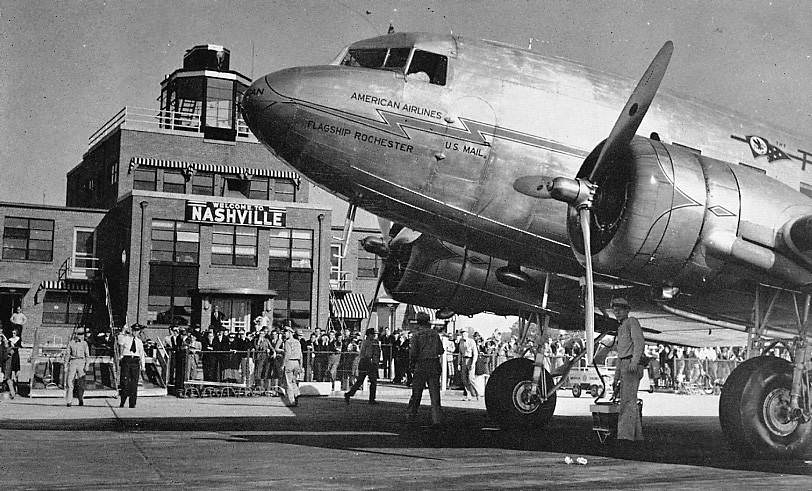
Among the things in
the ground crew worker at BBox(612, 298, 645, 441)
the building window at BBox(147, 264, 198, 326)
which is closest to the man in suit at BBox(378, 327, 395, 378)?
the building window at BBox(147, 264, 198, 326)

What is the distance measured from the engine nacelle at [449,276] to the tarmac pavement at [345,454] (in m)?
2.05

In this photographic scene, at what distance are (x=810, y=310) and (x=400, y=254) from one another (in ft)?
20.3

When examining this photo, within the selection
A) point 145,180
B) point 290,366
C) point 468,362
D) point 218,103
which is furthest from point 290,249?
point 290,366

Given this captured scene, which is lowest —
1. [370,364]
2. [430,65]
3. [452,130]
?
[370,364]

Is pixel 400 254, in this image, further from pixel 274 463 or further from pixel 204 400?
pixel 204 400

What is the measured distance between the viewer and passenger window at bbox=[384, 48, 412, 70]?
10.8 m

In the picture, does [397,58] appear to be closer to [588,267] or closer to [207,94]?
[588,267]

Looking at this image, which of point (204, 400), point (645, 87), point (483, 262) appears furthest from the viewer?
point (204, 400)

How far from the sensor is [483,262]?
1402cm

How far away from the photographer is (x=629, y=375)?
1064 centimetres

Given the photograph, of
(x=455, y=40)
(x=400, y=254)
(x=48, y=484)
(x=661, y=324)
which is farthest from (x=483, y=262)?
(x=48, y=484)

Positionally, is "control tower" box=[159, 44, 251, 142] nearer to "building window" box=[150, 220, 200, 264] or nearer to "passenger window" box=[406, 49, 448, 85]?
"building window" box=[150, 220, 200, 264]

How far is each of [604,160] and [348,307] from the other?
141 feet

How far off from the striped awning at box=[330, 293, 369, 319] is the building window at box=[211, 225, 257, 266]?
21.8 feet
